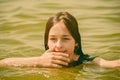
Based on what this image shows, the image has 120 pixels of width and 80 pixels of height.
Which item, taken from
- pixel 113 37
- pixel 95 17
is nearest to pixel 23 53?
pixel 113 37

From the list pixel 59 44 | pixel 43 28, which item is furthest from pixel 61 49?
pixel 43 28

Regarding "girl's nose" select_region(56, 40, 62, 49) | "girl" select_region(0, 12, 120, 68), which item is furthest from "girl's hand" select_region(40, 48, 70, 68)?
"girl's nose" select_region(56, 40, 62, 49)

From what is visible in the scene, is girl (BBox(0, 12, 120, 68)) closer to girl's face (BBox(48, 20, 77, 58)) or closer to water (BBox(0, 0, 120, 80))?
girl's face (BBox(48, 20, 77, 58))

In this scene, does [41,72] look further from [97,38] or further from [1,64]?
[97,38]

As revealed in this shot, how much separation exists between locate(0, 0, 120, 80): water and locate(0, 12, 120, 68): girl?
0.35 ft

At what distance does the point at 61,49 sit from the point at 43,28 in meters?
4.03

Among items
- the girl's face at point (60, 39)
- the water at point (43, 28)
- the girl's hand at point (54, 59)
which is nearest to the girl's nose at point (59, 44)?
the girl's face at point (60, 39)

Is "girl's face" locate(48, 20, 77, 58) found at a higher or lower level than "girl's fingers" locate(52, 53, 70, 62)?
higher

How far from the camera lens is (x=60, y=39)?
233 inches

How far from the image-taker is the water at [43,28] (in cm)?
602

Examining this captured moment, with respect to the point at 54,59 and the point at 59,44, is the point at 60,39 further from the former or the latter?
the point at 54,59

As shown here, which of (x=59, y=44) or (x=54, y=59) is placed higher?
(x=59, y=44)

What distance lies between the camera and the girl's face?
5.88m

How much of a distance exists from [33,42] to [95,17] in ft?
9.34
